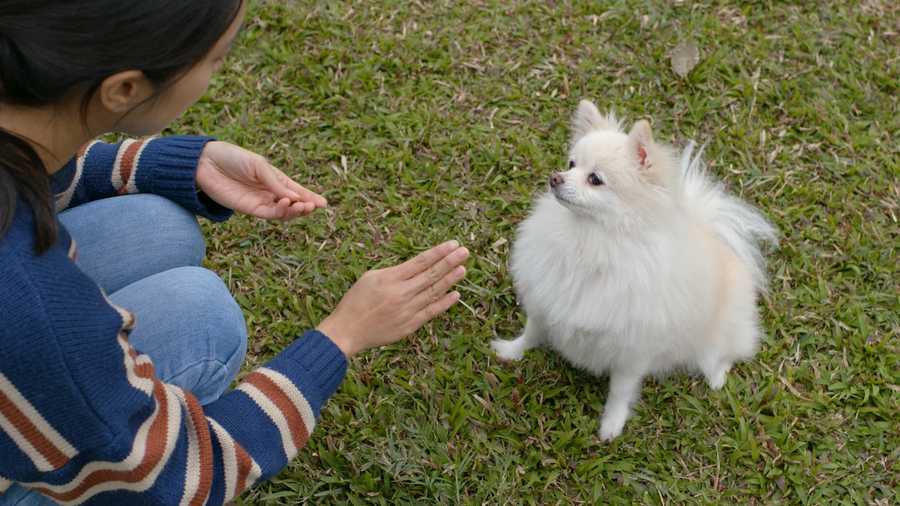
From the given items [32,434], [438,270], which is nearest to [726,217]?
[438,270]

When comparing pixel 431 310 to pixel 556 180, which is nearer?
pixel 431 310

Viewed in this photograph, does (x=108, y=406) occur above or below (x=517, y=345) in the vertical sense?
above

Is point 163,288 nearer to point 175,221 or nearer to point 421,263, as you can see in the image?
point 175,221

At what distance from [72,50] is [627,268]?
1212 mm

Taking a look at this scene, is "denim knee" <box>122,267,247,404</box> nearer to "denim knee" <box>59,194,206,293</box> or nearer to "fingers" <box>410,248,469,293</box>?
"denim knee" <box>59,194,206,293</box>

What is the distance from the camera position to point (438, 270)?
152cm

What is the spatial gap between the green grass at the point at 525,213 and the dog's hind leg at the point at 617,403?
0.12 ft

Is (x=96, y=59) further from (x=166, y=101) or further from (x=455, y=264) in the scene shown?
(x=455, y=264)

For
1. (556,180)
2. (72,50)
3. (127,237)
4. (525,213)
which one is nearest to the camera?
(72,50)

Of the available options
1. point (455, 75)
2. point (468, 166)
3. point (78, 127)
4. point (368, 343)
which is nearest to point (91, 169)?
point (78, 127)

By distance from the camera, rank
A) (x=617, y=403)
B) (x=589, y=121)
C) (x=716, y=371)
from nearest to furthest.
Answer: (x=589, y=121) → (x=617, y=403) → (x=716, y=371)

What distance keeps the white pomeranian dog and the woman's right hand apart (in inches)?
13.8

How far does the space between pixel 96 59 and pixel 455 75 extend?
1.97 meters

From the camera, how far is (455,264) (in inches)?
60.1
